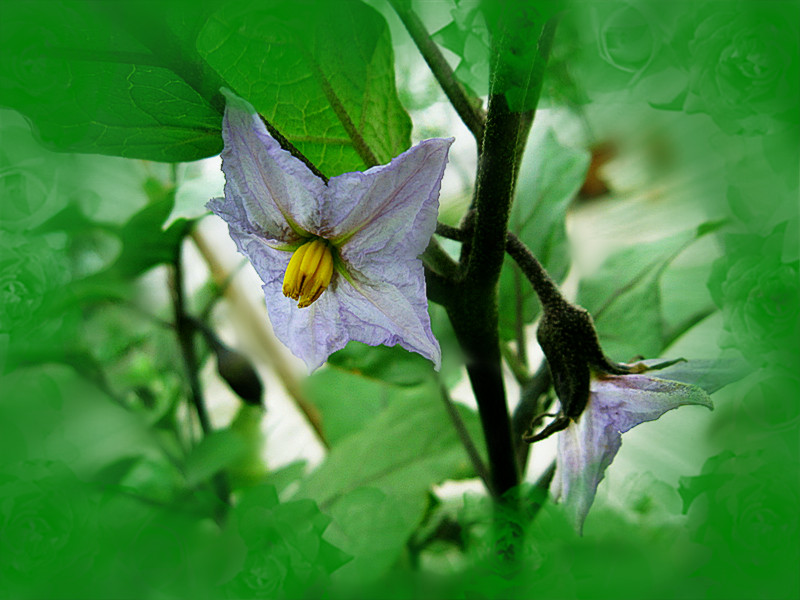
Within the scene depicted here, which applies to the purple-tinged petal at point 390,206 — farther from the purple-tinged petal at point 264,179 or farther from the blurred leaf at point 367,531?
the blurred leaf at point 367,531

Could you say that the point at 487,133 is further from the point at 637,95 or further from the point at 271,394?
the point at 271,394

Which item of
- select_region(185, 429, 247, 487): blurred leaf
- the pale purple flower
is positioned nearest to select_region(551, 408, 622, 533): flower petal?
the pale purple flower

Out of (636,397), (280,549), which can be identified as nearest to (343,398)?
(280,549)

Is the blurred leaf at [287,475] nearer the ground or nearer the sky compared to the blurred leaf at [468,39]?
nearer the ground

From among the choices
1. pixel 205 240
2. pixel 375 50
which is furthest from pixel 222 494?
pixel 375 50

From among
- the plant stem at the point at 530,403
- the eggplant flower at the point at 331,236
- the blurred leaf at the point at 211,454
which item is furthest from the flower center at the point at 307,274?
the blurred leaf at the point at 211,454

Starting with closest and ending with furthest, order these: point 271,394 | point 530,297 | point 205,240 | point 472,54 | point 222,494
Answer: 1. point 472,54
2. point 530,297
3. point 222,494
4. point 205,240
5. point 271,394

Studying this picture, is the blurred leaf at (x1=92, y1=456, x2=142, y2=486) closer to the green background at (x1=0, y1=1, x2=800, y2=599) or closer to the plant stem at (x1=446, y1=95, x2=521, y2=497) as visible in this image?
the green background at (x1=0, y1=1, x2=800, y2=599)
